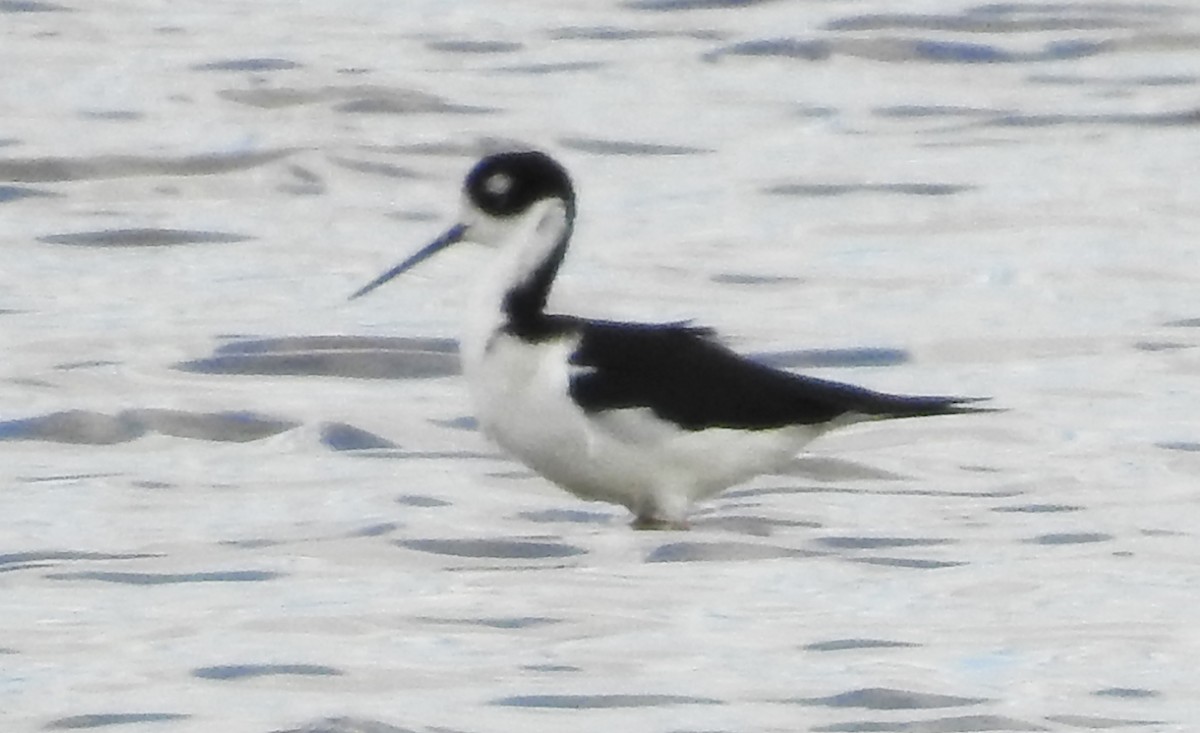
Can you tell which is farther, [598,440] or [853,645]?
[598,440]

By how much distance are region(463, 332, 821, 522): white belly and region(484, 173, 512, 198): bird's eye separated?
0.66 m

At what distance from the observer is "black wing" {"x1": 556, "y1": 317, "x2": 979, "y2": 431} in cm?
964

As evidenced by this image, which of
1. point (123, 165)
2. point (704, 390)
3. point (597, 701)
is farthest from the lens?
point (123, 165)

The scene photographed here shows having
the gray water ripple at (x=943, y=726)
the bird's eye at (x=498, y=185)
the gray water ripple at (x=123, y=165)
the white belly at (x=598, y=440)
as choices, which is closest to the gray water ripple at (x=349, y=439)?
the bird's eye at (x=498, y=185)

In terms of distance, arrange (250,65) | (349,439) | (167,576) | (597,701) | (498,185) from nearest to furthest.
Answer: (597,701) < (167,576) < (498,185) < (349,439) < (250,65)

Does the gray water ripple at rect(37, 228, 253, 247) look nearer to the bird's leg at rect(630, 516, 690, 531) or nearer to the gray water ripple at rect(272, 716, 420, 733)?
the bird's leg at rect(630, 516, 690, 531)

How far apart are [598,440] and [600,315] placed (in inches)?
145

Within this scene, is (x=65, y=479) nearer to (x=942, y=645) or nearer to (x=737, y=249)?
(x=942, y=645)

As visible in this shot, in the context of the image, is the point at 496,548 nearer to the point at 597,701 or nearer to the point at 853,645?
the point at 853,645

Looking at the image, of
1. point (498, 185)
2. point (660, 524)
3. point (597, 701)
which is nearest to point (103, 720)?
point (597, 701)

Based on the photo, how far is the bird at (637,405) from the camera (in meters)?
9.58

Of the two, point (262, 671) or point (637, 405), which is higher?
point (637, 405)

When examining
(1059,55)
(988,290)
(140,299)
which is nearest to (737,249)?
(988,290)

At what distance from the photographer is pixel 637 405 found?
9.62m
